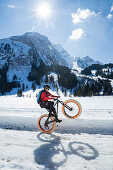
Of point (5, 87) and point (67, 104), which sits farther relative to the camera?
point (5, 87)

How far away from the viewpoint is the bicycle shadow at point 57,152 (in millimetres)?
3848

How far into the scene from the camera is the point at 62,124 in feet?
24.1

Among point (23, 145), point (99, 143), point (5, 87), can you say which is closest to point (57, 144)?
point (23, 145)

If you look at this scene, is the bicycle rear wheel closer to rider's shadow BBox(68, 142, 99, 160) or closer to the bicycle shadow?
the bicycle shadow

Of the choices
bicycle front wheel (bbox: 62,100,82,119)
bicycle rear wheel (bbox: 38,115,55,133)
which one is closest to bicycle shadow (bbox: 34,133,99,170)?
bicycle rear wheel (bbox: 38,115,55,133)

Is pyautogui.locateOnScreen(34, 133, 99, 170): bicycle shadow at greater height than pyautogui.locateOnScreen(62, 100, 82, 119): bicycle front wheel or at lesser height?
lesser

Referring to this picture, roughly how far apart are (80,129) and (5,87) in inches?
8241

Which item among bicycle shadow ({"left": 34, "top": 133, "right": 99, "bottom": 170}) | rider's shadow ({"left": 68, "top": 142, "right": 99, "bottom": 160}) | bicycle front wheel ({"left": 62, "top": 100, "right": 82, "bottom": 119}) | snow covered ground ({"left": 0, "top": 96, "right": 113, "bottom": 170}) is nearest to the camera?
snow covered ground ({"left": 0, "top": 96, "right": 113, "bottom": 170})

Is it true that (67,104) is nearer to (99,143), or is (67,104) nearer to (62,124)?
(62,124)

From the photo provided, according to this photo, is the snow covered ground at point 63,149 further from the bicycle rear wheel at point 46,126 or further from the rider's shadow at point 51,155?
the bicycle rear wheel at point 46,126

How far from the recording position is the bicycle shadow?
3.85 m

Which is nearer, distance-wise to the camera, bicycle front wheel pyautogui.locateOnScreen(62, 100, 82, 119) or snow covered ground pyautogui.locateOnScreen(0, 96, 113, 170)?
snow covered ground pyautogui.locateOnScreen(0, 96, 113, 170)

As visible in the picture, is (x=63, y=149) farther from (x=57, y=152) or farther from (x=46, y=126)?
(x=46, y=126)

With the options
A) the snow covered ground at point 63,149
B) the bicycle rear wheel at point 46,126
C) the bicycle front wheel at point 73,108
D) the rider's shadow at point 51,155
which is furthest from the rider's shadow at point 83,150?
the bicycle front wheel at point 73,108
